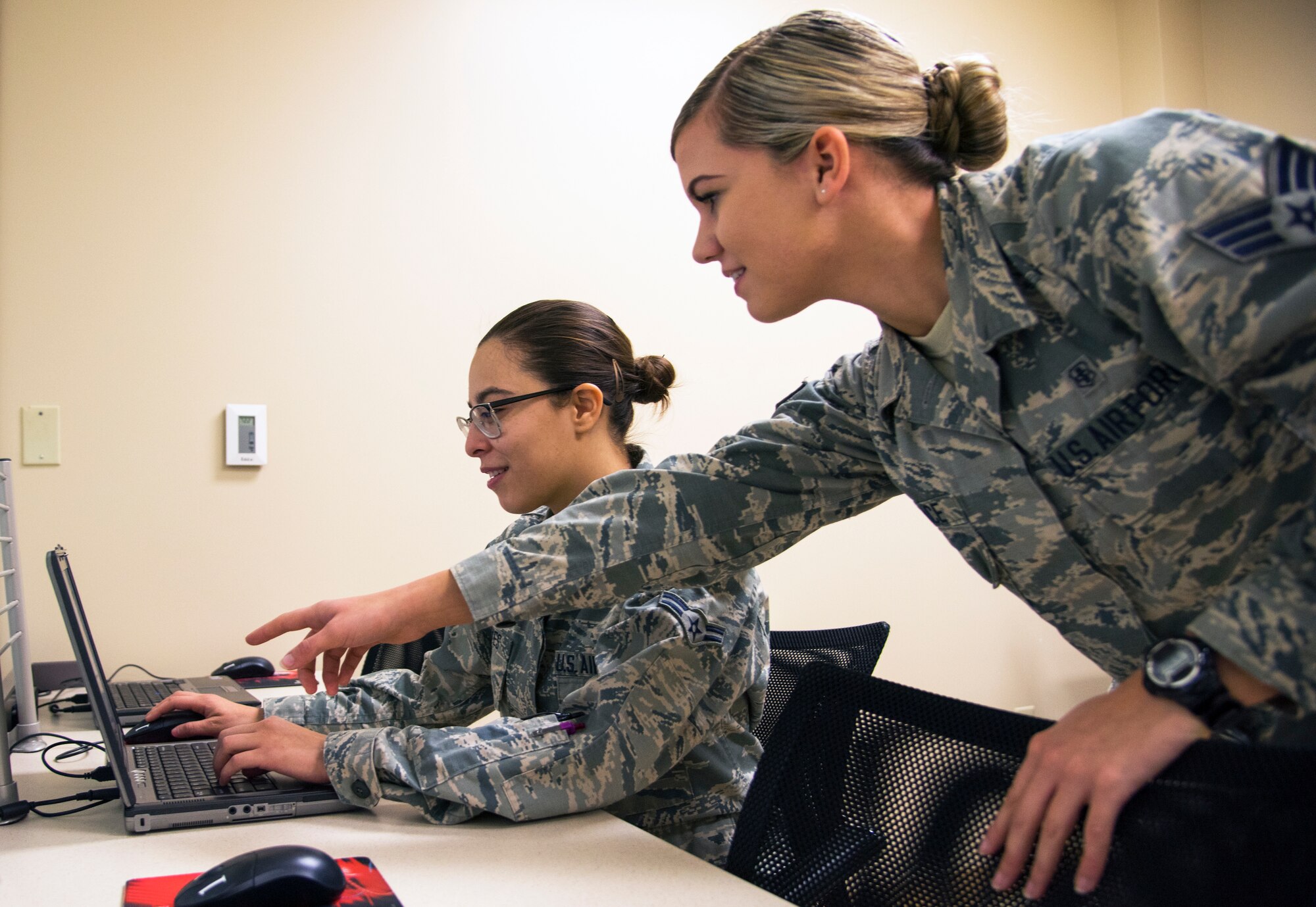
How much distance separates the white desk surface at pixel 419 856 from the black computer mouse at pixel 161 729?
0.74 ft

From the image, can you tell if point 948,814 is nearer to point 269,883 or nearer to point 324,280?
point 269,883

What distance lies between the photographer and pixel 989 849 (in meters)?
0.67

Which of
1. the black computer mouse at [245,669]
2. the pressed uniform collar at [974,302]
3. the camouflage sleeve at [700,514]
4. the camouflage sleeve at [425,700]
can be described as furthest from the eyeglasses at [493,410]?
the black computer mouse at [245,669]

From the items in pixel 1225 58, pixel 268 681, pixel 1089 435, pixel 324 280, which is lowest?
pixel 268 681

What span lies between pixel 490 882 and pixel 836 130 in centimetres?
72

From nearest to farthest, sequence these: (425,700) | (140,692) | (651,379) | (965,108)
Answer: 1. (965,108)
2. (425,700)
3. (651,379)
4. (140,692)

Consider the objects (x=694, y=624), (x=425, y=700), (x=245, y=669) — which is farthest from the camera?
(x=245, y=669)

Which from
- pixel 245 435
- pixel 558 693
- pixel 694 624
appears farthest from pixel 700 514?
pixel 245 435

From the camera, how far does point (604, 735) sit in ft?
3.45

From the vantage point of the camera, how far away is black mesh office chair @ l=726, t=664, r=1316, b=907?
21.6 inches

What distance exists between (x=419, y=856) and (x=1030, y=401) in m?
0.66

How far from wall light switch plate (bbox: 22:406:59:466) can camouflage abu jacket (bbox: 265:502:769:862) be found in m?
1.03

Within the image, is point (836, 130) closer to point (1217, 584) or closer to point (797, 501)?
point (797, 501)

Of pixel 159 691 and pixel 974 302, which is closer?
pixel 974 302
